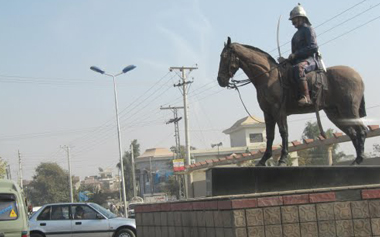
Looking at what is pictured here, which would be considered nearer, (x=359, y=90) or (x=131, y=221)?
(x=359, y=90)

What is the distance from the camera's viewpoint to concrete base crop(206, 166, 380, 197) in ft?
22.3

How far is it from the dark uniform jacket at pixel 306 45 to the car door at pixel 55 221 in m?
11.9

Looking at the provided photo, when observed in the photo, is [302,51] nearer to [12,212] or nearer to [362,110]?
[362,110]

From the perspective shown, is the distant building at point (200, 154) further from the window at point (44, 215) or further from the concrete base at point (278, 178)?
the concrete base at point (278, 178)

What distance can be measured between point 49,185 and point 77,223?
264ft

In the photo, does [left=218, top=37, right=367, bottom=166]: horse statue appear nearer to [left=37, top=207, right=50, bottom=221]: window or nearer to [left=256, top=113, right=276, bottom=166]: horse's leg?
[left=256, top=113, right=276, bottom=166]: horse's leg

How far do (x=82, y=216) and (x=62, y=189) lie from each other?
80.6 m

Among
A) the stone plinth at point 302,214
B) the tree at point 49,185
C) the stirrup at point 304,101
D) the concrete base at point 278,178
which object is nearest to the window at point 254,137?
the tree at point 49,185

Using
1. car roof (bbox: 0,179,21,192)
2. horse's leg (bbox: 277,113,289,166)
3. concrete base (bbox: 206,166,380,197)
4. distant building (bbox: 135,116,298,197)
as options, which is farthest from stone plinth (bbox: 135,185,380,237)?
distant building (bbox: 135,116,298,197)

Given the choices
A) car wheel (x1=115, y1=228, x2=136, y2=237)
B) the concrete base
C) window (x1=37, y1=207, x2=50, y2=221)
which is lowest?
car wheel (x1=115, y1=228, x2=136, y2=237)

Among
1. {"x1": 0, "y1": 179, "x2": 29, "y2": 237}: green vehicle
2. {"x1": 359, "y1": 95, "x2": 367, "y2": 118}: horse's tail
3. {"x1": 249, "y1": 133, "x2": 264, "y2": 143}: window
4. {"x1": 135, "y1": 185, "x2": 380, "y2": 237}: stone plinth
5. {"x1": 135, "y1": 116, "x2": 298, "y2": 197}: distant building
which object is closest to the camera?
{"x1": 135, "y1": 185, "x2": 380, "y2": 237}: stone plinth

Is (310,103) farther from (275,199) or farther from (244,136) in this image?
(244,136)

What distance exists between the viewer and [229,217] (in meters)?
5.82

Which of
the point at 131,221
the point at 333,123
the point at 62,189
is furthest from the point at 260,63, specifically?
the point at 62,189
